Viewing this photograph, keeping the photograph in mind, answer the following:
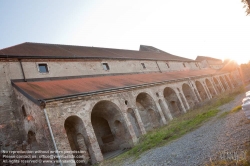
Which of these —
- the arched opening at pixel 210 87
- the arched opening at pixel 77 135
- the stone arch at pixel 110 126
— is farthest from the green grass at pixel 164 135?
the arched opening at pixel 210 87

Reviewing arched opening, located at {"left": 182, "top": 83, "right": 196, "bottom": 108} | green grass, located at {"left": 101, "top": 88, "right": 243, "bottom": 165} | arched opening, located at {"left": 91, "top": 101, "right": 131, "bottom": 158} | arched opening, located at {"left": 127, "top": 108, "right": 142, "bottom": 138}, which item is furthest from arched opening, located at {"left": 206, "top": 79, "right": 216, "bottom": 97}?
arched opening, located at {"left": 91, "top": 101, "right": 131, "bottom": 158}

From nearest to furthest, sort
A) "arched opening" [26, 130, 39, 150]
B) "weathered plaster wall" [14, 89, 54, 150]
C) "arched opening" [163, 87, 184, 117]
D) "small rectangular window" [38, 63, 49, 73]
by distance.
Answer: "weathered plaster wall" [14, 89, 54, 150] < "arched opening" [26, 130, 39, 150] < "small rectangular window" [38, 63, 49, 73] < "arched opening" [163, 87, 184, 117]

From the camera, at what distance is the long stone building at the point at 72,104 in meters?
9.65

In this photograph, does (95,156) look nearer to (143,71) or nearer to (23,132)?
(23,132)

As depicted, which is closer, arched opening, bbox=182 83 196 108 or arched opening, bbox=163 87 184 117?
arched opening, bbox=163 87 184 117

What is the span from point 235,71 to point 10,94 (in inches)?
1764

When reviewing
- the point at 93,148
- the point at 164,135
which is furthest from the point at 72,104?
the point at 164,135

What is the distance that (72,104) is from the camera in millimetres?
10375

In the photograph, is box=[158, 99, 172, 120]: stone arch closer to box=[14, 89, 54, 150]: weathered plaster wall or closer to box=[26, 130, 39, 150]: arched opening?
box=[14, 89, 54, 150]: weathered plaster wall

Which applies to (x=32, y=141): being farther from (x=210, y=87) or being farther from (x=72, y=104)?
(x=210, y=87)

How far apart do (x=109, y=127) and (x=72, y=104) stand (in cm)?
485

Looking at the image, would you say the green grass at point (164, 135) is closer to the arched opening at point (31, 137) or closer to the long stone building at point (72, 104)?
the long stone building at point (72, 104)

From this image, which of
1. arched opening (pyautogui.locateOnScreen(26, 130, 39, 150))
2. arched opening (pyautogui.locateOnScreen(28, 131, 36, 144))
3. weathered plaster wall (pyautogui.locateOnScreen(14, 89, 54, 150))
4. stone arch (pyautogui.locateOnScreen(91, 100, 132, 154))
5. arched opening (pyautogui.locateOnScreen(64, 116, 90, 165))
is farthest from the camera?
stone arch (pyautogui.locateOnScreen(91, 100, 132, 154))

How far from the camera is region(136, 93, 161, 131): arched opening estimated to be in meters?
15.8
